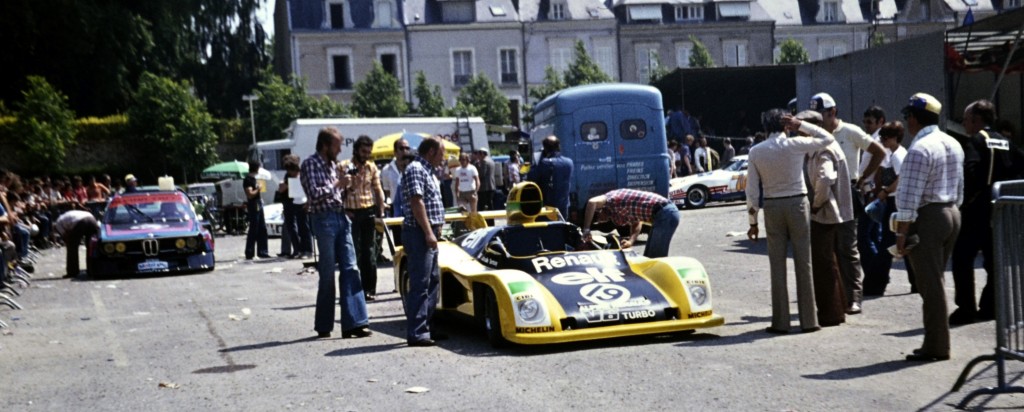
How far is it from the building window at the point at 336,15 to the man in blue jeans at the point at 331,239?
60.1 metres

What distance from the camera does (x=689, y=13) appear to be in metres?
72.8

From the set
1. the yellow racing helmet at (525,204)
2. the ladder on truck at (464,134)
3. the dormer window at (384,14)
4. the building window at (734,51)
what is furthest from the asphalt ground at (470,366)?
the building window at (734,51)

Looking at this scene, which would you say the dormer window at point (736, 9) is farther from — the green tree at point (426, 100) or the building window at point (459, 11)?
the green tree at point (426, 100)

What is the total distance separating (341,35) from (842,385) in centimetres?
6403

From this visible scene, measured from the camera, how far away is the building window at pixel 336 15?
227 ft

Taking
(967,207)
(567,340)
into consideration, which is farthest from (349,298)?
(967,207)

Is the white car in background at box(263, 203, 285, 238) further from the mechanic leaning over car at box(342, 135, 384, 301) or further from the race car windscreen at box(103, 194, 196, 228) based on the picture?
the mechanic leaning over car at box(342, 135, 384, 301)

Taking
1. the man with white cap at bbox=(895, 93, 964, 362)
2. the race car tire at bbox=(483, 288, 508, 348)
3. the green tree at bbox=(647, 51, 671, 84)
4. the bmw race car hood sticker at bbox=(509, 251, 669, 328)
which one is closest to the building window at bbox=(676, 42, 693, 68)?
the green tree at bbox=(647, 51, 671, 84)

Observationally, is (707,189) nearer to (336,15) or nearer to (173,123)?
(173,123)

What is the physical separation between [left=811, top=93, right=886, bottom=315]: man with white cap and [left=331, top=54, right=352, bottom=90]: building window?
60116 millimetres

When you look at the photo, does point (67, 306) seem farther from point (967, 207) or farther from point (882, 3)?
point (882, 3)

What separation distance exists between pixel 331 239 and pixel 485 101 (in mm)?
54806

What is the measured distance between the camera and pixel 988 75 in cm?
1908

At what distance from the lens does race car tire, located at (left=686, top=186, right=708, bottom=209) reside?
104ft
